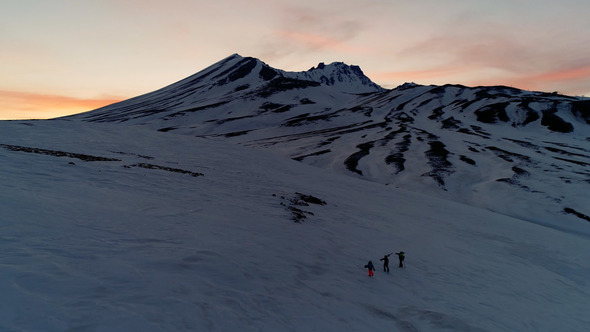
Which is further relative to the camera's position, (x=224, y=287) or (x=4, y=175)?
(x=4, y=175)

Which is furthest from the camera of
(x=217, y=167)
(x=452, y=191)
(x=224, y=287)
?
(x=452, y=191)

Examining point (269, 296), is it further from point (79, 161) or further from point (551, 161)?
point (551, 161)

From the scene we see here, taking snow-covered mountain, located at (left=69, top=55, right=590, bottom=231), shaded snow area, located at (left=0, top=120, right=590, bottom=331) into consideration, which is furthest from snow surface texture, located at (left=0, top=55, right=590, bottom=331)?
snow-covered mountain, located at (left=69, top=55, right=590, bottom=231)

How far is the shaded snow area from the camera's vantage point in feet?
29.0

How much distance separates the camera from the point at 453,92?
174500 millimetres

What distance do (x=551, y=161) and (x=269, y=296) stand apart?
7578cm

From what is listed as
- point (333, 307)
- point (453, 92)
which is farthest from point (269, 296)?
point (453, 92)

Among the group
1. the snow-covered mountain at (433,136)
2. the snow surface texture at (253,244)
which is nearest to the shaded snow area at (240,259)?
the snow surface texture at (253,244)

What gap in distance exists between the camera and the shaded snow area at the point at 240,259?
8852 mm

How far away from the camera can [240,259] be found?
13.0m

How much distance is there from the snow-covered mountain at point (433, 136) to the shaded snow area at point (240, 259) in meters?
19.5

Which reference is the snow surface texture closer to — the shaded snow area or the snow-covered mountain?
the shaded snow area

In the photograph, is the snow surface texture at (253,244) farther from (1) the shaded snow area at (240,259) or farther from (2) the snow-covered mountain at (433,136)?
(2) the snow-covered mountain at (433,136)

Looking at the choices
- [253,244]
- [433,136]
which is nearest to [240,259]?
[253,244]
